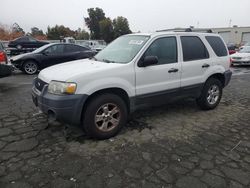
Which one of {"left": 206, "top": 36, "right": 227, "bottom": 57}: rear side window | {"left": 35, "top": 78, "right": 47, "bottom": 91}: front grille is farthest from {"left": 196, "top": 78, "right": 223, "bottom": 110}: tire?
{"left": 35, "top": 78, "right": 47, "bottom": 91}: front grille

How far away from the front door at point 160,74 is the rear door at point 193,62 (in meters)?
0.21

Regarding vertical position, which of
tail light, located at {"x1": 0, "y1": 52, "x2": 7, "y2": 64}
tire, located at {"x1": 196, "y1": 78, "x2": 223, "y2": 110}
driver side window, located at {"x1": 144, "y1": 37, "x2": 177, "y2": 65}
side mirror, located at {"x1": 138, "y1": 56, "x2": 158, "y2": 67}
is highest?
driver side window, located at {"x1": 144, "y1": 37, "x2": 177, "y2": 65}

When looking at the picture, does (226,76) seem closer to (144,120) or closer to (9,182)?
(144,120)

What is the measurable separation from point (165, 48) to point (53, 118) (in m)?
2.48

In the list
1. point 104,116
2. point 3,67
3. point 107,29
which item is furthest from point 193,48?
point 107,29

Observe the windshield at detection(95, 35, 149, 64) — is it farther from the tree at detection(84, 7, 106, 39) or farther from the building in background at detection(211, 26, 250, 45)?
the tree at detection(84, 7, 106, 39)

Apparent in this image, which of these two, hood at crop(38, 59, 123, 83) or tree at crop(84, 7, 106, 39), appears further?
tree at crop(84, 7, 106, 39)

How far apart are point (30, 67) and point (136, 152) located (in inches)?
351

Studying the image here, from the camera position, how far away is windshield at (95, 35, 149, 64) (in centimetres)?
443

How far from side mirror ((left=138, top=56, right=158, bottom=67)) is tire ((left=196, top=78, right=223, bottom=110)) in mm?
1868

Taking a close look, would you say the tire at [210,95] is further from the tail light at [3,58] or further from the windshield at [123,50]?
the tail light at [3,58]

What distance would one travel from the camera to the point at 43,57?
11055mm

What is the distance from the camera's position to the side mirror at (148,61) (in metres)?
4.25

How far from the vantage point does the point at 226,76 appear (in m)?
5.97
